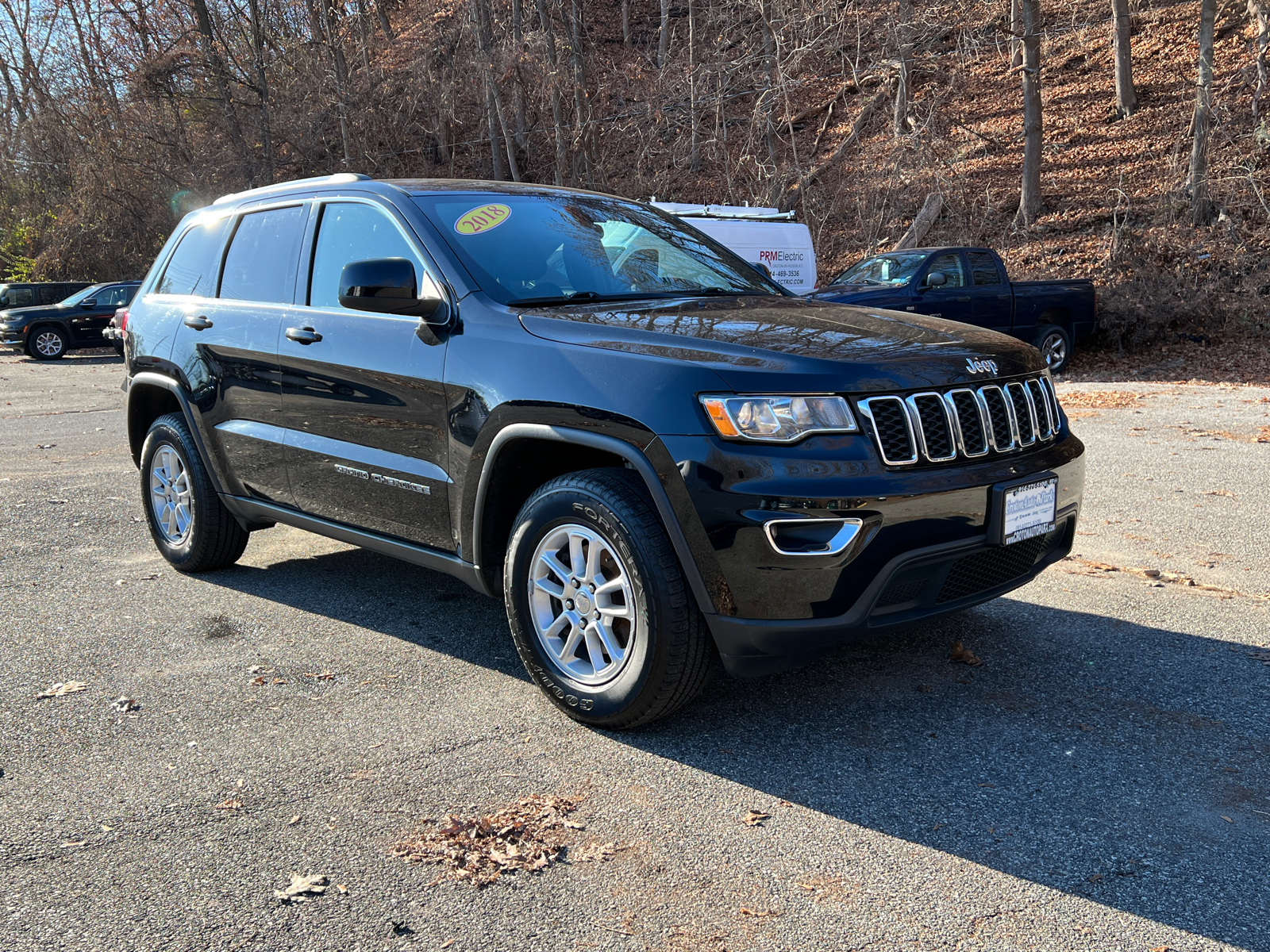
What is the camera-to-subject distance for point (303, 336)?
448 cm

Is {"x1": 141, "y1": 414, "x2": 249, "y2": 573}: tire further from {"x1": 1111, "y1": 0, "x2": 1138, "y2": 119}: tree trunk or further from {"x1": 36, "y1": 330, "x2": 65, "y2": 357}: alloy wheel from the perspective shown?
{"x1": 1111, "y1": 0, "x2": 1138, "y2": 119}: tree trunk

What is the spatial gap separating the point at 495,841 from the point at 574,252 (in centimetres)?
238

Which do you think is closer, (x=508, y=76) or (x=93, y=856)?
(x=93, y=856)

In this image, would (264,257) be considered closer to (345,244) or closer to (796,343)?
(345,244)

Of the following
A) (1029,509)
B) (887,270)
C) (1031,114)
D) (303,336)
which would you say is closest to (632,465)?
(1029,509)

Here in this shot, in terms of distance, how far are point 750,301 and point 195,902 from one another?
2843 mm

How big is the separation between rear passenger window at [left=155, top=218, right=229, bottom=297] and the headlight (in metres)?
3.24

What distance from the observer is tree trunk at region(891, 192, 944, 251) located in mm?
22391

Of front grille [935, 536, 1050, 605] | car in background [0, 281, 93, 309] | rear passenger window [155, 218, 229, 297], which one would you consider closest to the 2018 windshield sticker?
rear passenger window [155, 218, 229, 297]

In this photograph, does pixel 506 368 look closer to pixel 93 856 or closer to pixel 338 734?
pixel 338 734

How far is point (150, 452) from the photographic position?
224 inches

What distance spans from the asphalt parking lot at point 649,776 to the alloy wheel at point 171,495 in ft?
0.94

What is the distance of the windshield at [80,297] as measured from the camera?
2433cm

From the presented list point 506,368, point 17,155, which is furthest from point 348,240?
point 17,155
